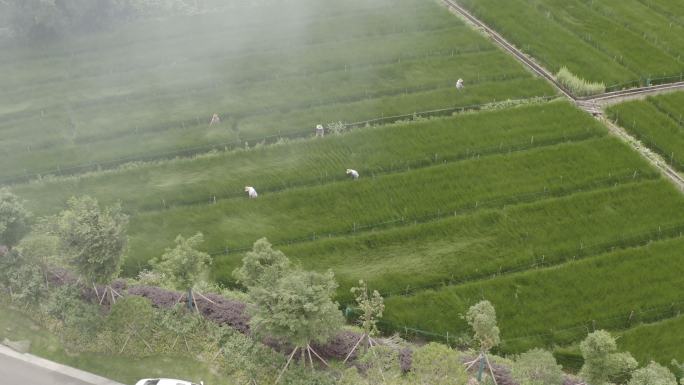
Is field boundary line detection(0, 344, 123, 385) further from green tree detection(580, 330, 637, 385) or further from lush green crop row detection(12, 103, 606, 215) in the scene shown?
green tree detection(580, 330, 637, 385)

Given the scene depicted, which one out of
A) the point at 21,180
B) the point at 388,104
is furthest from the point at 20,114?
the point at 388,104

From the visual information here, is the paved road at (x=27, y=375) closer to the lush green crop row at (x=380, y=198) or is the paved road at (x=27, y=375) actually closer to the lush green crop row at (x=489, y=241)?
the lush green crop row at (x=380, y=198)

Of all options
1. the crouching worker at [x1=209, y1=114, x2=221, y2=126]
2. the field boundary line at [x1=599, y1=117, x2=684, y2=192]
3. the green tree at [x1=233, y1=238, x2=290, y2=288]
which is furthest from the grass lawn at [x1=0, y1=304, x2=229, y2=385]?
the field boundary line at [x1=599, y1=117, x2=684, y2=192]

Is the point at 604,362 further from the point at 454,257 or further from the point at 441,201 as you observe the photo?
the point at 441,201

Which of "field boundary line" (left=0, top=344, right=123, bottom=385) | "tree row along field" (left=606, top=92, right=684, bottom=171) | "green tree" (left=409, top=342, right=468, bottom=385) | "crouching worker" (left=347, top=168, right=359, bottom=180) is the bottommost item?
"field boundary line" (left=0, top=344, right=123, bottom=385)

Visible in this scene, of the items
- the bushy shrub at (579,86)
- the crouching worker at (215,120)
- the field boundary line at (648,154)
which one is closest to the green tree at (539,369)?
the field boundary line at (648,154)

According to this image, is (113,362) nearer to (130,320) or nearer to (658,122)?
(130,320)
